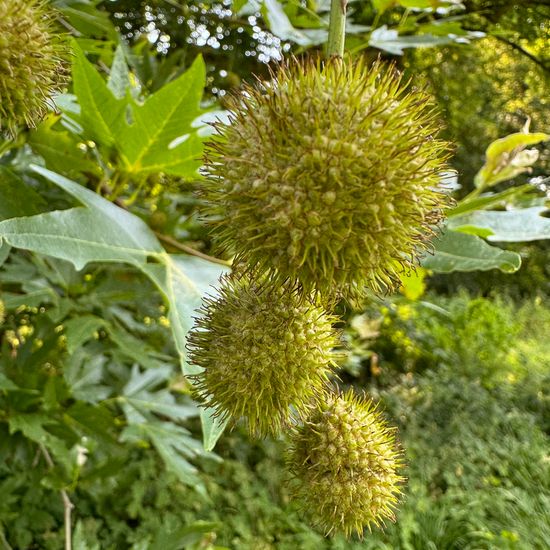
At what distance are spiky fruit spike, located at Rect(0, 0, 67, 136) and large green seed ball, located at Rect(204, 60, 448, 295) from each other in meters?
0.25

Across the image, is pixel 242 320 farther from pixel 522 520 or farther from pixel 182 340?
pixel 522 520

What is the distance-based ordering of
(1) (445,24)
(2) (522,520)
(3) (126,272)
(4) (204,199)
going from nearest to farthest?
1. (4) (204,199)
2. (1) (445,24)
3. (3) (126,272)
4. (2) (522,520)

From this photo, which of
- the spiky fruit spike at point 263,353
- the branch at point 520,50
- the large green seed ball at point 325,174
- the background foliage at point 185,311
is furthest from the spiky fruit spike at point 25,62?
the branch at point 520,50

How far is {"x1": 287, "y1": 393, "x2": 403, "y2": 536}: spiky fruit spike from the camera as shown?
0.92 metres

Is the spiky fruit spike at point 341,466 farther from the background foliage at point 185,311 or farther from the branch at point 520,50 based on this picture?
the branch at point 520,50

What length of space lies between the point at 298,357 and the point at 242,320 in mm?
90

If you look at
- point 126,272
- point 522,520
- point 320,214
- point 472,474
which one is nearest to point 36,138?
point 320,214

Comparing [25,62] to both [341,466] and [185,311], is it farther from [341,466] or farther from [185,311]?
[341,466]

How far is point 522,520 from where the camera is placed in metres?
3.83

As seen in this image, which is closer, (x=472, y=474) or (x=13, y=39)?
(x=13, y=39)

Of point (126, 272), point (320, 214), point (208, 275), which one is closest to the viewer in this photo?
point (320, 214)

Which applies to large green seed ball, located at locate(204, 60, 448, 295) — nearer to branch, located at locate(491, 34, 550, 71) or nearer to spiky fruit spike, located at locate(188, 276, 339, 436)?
spiky fruit spike, located at locate(188, 276, 339, 436)

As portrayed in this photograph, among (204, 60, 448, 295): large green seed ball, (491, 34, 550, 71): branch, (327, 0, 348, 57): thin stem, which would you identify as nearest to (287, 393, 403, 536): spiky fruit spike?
(204, 60, 448, 295): large green seed ball

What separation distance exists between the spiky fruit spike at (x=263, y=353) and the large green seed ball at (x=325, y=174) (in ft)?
0.31
